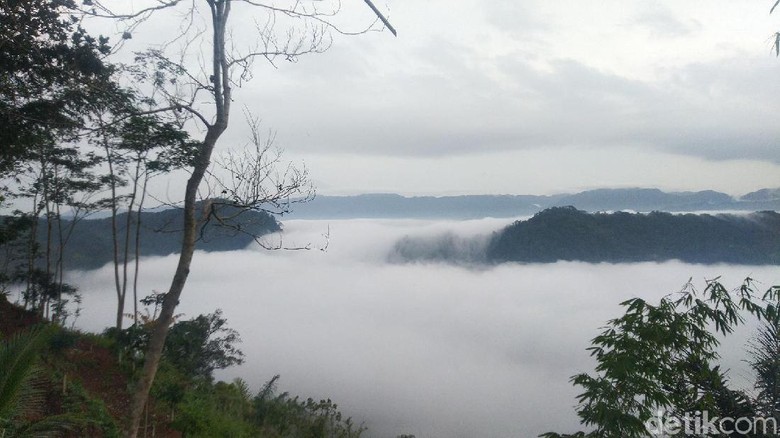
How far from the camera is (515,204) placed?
2921 inches

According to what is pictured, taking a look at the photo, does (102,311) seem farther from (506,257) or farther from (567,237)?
(506,257)

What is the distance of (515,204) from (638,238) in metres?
26.6

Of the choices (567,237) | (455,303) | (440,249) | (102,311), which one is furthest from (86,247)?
(440,249)

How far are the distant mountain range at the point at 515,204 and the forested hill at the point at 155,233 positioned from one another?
1.64ft

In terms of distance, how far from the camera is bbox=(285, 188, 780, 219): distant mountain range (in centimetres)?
1266

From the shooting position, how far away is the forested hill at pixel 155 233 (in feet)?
14.9

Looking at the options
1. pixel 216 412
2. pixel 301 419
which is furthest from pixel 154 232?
pixel 301 419

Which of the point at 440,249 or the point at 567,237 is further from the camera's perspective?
the point at 440,249

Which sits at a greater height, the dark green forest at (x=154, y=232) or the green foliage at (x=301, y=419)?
the dark green forest at (x=154, y=232)

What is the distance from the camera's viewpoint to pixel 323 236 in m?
4.93

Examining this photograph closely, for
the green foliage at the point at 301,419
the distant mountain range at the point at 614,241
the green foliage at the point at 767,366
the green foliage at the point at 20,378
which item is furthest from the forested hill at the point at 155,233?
the distant mountain range at the point at 614,241

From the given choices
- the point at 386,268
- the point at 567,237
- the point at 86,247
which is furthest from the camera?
the point at 386,268

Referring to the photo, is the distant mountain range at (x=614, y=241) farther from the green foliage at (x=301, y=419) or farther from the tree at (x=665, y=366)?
the green foliage at (x=301, y=419)

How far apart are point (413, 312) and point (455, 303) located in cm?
900
